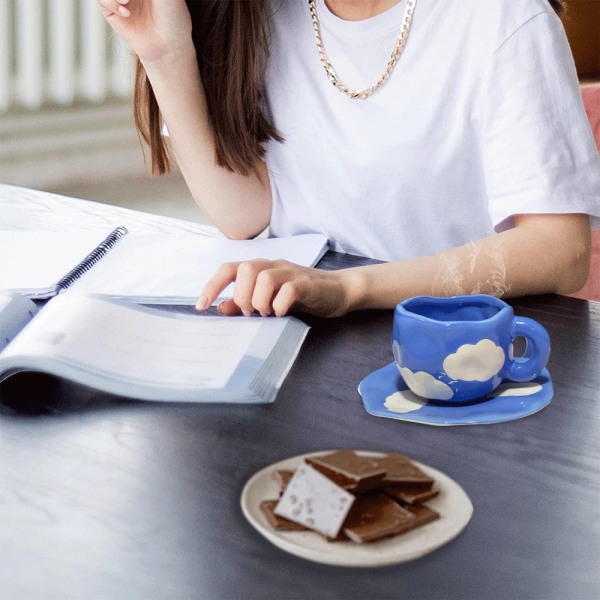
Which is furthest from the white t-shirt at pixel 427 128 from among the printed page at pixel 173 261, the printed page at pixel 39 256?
the printed page at pixel 39 256

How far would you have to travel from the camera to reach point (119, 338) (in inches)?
32.8

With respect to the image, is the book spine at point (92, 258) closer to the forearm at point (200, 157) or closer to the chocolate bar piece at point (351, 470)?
the forearm at point (200, 157)

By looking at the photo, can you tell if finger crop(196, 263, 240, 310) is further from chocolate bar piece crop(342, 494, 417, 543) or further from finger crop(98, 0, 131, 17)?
finger crop(98, 0, 131, 17)

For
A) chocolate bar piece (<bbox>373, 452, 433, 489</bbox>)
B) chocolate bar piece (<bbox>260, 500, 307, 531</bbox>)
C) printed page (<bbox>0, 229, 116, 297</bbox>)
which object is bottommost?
printed page (<bbox>0, 229, 116, 297</bbox>)

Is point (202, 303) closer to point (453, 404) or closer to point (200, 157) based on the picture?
point (453, 404)

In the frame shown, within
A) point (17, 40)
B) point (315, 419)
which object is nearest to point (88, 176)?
point (17, 40)

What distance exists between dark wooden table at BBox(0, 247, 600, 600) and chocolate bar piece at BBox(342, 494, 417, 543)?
2cm

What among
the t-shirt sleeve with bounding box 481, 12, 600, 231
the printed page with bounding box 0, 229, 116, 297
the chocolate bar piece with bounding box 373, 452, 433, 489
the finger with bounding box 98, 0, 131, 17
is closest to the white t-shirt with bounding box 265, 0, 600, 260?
the t-shirt sleeve with bounding box 481, 12, 600, 231

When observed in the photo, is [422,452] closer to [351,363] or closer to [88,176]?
[351,363]

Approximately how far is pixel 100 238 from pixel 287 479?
0.69 metres

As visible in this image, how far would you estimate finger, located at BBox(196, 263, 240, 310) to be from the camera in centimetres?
93

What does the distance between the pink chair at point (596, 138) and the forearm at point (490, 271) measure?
45 centimetres

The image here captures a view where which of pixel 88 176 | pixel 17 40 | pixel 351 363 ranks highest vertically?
pixel 351 363

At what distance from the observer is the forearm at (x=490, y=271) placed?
0.98 m
